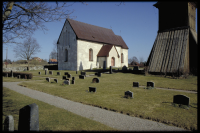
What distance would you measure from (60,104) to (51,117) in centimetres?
187

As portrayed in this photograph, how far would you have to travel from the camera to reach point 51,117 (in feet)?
18.8

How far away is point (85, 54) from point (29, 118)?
2964 cm

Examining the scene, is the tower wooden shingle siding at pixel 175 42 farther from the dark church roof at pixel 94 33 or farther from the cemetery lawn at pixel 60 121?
the dark church roof at pixel 94 33

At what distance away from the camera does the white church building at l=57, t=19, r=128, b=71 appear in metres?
32.2

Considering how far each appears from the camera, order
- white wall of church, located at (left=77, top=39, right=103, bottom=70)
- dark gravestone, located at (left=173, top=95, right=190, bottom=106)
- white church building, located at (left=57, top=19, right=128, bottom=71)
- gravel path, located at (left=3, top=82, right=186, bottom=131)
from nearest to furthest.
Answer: gravel path, located at (left=3, top=82, right=186, bottom=131)
dark gravestone, located at (left=173, top=95, right=190, bottom=106)
white wall of church, located at (left=77, top=39, right=103, bottom=70)
white church building, located at (left=57, top=19, right=128, bottom=71)

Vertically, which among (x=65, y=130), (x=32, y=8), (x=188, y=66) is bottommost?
(x=65, y=130)

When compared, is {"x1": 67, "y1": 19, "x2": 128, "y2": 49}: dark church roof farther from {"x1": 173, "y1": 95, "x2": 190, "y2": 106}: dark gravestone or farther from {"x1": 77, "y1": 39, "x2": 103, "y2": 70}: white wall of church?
{"x1": 173, "y1": 95, "x2": 190, "y2": 106}: dark gravestone

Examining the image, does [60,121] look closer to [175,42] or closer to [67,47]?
[175,42]

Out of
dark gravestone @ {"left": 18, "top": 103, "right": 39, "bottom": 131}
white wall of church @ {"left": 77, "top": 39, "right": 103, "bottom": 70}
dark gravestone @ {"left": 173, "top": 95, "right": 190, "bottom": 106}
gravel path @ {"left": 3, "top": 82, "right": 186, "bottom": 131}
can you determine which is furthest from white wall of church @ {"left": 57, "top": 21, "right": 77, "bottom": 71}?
dark gravestone @ {"left": 18, "top": 103, "right": 39, "bottom": 131}

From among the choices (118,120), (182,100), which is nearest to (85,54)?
(182,100)

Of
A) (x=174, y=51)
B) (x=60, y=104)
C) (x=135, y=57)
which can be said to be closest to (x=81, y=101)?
(x=60, y=104)

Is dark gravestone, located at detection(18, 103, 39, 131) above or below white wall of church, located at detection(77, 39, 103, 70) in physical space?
below

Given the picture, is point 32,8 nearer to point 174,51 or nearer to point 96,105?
point 96,105

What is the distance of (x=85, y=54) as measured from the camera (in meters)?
33.5
